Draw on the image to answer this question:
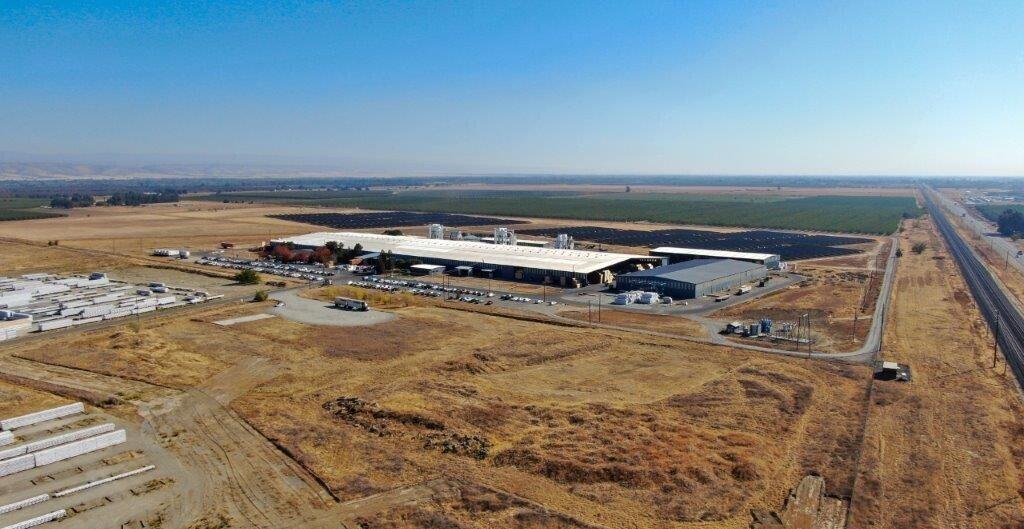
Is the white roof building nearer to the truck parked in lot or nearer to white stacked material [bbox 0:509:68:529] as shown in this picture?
the truck parked in lot

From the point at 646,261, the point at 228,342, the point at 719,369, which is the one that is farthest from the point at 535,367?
the point at 646,261

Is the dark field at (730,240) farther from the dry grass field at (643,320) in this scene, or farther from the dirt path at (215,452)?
the dirt path at (215,452)

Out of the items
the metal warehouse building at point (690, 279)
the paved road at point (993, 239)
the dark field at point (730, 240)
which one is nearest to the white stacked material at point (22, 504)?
the metal warehouse building at point (690, 279)

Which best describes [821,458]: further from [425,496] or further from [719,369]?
[425,496]

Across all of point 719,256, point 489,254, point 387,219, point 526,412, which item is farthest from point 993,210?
point 526,412

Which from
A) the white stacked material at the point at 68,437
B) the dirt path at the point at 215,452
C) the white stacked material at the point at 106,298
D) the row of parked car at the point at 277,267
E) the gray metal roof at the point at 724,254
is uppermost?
the gray metal roof at the point at 724,254

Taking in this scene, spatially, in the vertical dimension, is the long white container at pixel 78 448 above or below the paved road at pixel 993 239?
below
